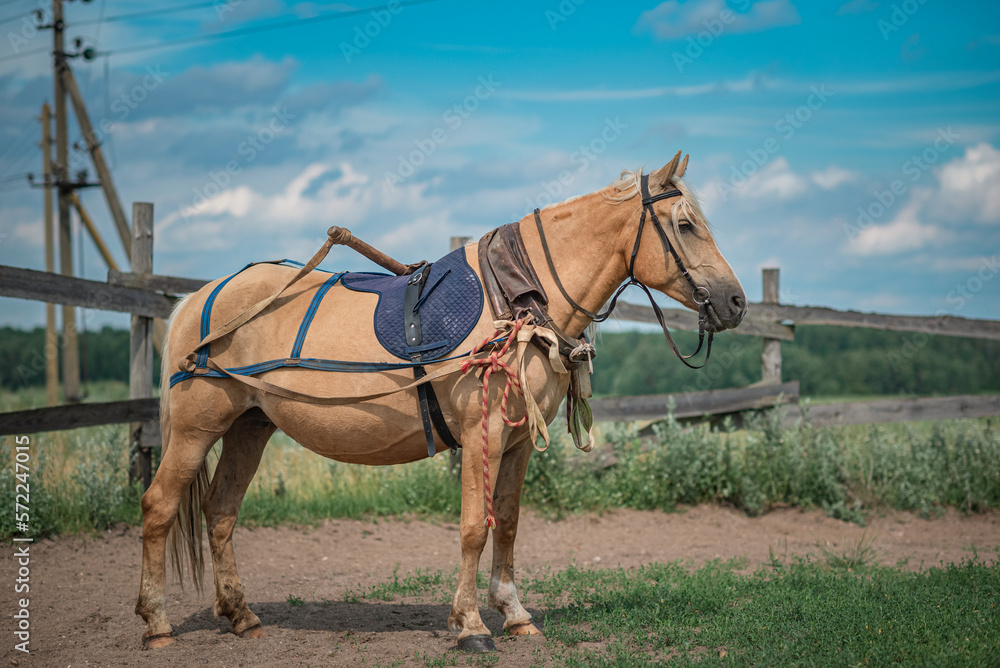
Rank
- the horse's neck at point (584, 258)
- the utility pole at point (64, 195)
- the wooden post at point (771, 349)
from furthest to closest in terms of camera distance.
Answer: the utility pole at point (64, 195) < the wooden post at point (771, 349) < the horse's neck at point (584, 258)

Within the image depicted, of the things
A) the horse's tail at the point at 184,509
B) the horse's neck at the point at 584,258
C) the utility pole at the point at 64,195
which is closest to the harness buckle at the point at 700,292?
the horse's neck at the point at 584,258

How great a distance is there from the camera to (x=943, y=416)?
341 inches

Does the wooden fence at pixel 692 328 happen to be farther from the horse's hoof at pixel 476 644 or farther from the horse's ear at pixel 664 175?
the horse's ear at pixel 664 175

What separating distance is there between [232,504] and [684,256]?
3.04 meters

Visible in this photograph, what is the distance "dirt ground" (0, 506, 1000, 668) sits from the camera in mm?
3961

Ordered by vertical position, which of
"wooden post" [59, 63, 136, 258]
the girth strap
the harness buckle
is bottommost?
the girth strap

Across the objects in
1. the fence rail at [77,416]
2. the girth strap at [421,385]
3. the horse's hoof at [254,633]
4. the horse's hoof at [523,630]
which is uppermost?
the girth strap at [421,385]

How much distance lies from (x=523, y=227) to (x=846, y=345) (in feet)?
80.0

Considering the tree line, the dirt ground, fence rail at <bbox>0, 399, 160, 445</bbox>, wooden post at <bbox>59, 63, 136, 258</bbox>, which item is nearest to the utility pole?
wooden post at <bbox>59, 63, 136, 258</bbox>

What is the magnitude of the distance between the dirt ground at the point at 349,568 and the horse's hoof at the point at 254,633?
8cm

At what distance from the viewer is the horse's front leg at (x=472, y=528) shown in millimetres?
3756

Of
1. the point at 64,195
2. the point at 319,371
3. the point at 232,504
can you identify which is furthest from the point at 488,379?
the point at 64,195

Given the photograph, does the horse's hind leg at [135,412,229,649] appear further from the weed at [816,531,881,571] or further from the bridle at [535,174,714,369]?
the weed at [816,531,881,571]

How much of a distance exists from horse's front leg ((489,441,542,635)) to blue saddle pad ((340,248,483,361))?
2.67 feet
